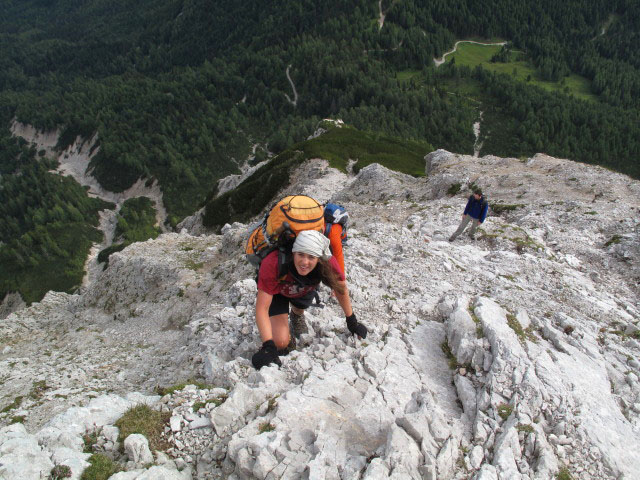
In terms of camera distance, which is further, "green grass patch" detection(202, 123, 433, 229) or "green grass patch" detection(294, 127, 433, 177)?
"green grass patch" detection(294, 127, 433, 177)

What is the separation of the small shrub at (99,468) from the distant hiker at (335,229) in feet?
18.0

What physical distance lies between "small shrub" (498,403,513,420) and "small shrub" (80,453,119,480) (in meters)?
7.44

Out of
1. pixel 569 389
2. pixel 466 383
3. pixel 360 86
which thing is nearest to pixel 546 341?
pixel 569 389

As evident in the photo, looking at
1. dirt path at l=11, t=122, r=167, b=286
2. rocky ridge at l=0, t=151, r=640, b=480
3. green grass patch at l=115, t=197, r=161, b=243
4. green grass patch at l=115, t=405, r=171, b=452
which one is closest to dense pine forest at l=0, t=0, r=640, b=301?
dirt path at l=11, t=122, r=167, b=286

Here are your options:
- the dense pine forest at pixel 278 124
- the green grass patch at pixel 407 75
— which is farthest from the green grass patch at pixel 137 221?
the green grass patch at pixel 407 75

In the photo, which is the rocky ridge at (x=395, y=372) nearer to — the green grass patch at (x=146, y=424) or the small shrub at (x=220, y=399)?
the small shrub at (x=220, y=399)

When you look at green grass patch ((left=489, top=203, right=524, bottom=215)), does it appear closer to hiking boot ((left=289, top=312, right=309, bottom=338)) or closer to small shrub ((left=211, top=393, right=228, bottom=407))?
hiking boot ((left=289, top=312, right=309, bottom=338))

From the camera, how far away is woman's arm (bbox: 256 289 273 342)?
25.4 feet

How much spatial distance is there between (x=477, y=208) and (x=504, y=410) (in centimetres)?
1467

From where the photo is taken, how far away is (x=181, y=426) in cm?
712

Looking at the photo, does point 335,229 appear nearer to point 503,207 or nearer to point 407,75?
point 503,207

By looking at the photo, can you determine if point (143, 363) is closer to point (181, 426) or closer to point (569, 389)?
point (181, 426)

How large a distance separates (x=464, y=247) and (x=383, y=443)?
48.4ft

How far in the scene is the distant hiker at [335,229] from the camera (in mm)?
8352
